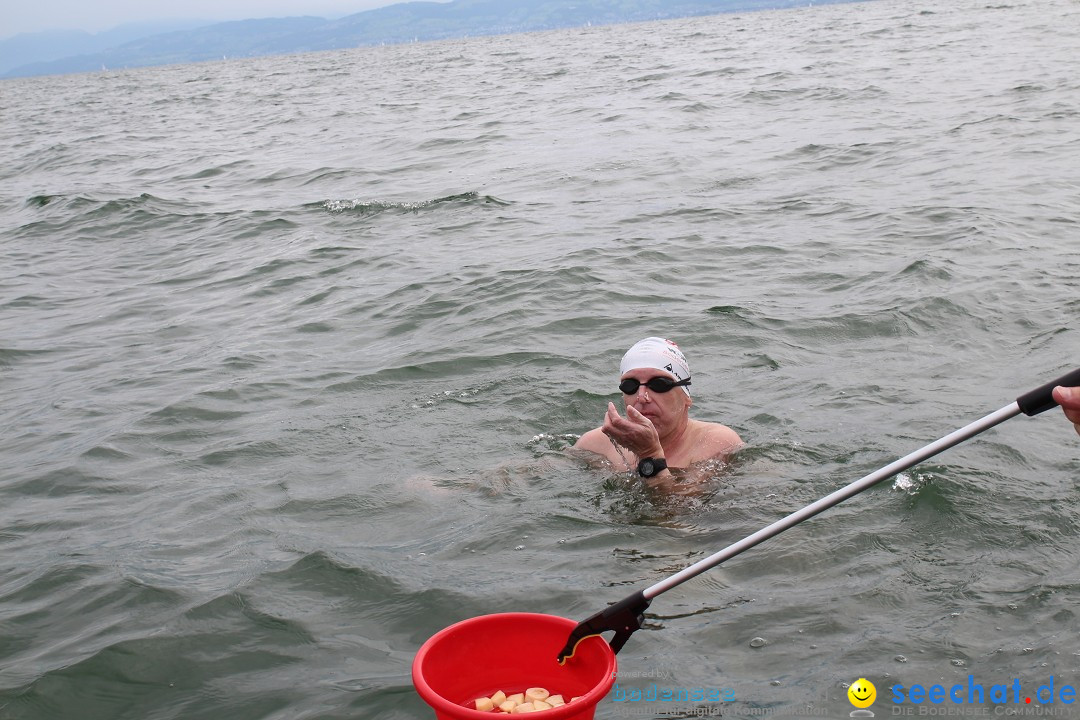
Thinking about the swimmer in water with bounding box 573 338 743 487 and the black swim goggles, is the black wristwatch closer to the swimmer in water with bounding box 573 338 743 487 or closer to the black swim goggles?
the swimmer in water with bounding box 573 338 743 487

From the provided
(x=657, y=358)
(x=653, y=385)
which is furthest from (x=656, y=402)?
(x=657, y=358)

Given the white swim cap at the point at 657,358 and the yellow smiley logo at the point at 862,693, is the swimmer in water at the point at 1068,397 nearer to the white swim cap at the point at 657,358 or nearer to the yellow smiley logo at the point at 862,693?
the yellow smiley logo at the point at 862,693

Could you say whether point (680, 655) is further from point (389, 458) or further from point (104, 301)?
point (104, 301)

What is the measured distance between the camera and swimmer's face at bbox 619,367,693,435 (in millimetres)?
6301

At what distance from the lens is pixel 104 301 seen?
1180cm

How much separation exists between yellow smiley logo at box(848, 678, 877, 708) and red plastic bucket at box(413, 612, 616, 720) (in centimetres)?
111

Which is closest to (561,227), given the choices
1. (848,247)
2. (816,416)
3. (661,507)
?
(848,247)

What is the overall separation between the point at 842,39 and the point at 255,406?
37494mm

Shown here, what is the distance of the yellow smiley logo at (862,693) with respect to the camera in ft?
12.9

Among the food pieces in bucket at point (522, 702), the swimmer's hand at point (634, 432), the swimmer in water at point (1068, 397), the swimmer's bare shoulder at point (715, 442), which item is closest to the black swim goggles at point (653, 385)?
the swimmer's hand at point (634, 432)

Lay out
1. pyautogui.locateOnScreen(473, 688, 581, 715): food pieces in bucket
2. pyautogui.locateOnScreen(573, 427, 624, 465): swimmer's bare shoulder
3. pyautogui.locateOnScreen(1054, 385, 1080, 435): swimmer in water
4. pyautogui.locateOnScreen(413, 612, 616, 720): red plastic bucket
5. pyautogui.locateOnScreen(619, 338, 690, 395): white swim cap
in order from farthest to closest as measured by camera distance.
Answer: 1. pyautogui.locateOnScreen(573, 427, 624, 465): swimmer's bare shoulder
2. pyautogui.locateOnScreen(619, 338, 690, 395): white swim cap
3. pyautogui.locateOnScreen(413, 612, 616, 720): red plastic bucket
4. pyautogui.locateOnScreen(473, 688, 581, 715): food pieces in bucket
5. pyautogui.locateOnScreen(1054, 385, 1080, 435): swimmer in water

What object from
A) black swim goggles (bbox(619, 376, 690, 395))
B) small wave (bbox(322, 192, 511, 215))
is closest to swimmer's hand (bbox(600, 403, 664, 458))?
black swim goggles (bbox(619, 376, 690, 395))

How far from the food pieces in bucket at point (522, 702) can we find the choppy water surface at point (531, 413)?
26.9 inches

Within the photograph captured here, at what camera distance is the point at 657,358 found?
6.29 m
